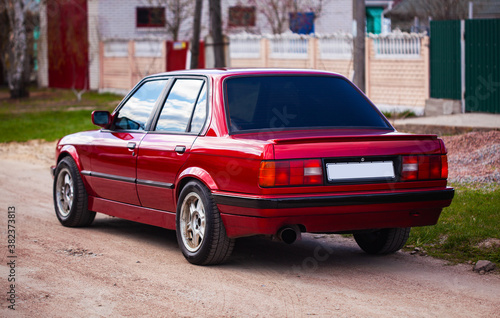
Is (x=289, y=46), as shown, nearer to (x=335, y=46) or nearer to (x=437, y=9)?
(x=335, y=46)

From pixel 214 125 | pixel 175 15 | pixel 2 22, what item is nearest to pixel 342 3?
pixel 175 15

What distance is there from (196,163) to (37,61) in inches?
1331

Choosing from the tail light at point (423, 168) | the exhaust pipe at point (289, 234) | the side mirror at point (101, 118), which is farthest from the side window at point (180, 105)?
the tail light at point (423, 168)

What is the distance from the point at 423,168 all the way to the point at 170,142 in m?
2.04

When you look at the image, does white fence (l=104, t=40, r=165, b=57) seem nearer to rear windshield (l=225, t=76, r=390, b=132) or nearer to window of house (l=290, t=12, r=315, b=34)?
window of house (l=290, t=12, r=315, b=34)

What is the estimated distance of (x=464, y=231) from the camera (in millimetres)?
7168

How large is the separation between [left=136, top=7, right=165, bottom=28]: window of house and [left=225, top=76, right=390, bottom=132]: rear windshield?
95.1 feet

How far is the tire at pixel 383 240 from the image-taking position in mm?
6609

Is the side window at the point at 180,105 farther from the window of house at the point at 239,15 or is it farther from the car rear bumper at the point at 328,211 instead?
the window of house at the point at 239,15

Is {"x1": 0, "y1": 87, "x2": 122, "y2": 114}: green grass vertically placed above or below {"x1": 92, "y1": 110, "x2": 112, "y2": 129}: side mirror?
below

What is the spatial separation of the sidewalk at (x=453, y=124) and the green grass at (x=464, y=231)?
530cm

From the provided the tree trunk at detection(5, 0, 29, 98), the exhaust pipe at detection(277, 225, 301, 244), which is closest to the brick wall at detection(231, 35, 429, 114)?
the tree trunk at detection(5, 0, 29, 98)

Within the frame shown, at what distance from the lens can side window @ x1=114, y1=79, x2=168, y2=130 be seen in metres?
7.16

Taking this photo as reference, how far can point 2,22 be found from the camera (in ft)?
97.2
